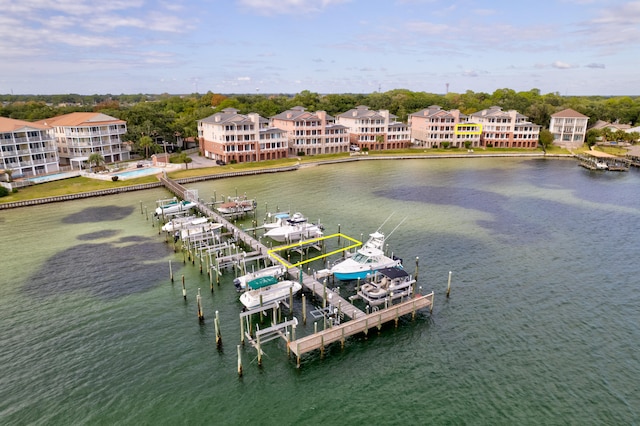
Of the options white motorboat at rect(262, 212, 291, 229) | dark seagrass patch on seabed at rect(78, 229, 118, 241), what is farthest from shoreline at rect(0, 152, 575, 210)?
white motorboat at rect(262, 212, 291, 229)

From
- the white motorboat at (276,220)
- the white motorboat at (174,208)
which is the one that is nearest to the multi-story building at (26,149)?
the white motorboat at (174,208)

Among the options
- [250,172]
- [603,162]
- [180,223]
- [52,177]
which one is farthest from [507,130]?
[52,177]

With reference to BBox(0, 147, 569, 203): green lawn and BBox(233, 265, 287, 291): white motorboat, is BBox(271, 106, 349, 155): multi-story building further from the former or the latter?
BBox(233, 265, 287, 291): white motorboat

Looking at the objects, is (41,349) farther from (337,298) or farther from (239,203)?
(239,203)

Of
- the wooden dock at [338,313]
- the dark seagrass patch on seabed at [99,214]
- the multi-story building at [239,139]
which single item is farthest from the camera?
the multi-story building at [239,139]

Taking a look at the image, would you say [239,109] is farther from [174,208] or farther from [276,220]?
[276,220]

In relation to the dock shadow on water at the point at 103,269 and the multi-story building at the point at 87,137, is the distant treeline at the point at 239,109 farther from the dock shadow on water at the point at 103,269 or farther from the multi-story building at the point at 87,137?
the dock shadow on water at the point at 103,269
